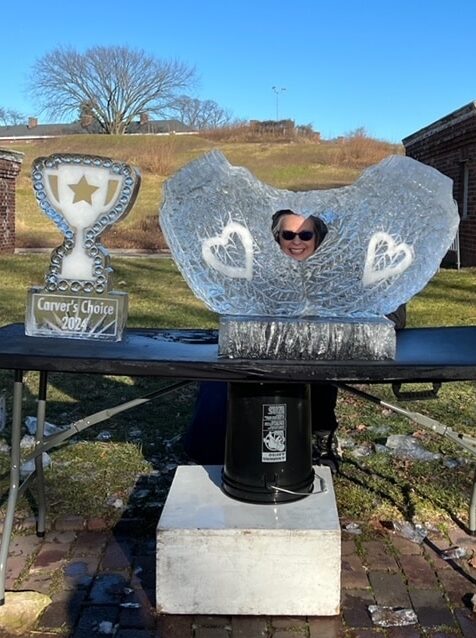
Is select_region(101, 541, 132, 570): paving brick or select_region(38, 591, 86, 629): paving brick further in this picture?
select_region(101, 541, 132, 570): paving brick

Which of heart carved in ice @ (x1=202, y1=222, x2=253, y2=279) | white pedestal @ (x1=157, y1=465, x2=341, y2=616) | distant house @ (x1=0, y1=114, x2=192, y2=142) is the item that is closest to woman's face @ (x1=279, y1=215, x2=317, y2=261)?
heart carved in ice @ (x1=202, y1=222, x2=253, y2=279)

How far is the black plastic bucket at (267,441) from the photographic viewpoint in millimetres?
2727

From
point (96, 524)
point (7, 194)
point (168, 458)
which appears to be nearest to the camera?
point (96, 524)

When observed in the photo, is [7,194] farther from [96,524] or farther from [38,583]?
[38,583]

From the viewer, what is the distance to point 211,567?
2.61 meters

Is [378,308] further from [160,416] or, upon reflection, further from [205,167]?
[160,416]

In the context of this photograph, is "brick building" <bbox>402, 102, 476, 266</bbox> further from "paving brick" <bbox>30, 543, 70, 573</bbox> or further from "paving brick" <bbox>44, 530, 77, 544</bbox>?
"paving brick" <bbox>30, 543, 70, 573</bbox>

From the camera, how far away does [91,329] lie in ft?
9.07

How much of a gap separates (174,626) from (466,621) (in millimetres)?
1022

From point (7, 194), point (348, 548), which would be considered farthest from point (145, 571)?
point (7, 194)

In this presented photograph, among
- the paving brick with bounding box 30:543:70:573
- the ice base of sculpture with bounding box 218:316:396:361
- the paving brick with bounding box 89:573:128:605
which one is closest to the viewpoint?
the ice base of sculpture with bounding box 218:316:396:361

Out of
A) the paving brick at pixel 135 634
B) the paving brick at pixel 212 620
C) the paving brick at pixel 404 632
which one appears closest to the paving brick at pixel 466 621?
the paving brick at pixel 404 632

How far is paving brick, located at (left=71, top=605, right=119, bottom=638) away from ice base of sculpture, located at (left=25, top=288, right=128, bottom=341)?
0.97 meters

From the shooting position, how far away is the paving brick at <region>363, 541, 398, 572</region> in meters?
2.96
